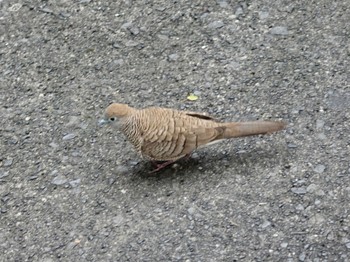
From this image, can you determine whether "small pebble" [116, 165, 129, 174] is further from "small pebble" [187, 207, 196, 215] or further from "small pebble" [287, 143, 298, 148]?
"small pebble" [287, 143, 298, 148]

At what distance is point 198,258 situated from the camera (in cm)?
404

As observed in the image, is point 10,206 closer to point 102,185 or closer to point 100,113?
point 102,185

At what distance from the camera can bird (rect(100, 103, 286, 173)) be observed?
4320 millimetres

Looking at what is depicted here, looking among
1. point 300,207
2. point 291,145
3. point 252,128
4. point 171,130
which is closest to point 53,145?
point 171,130

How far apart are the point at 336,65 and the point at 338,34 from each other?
31cm

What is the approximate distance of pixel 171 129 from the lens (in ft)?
14.2

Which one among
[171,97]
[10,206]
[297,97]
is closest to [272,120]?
[297,97]

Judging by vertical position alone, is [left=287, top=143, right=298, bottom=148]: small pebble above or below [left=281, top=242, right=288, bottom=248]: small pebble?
above

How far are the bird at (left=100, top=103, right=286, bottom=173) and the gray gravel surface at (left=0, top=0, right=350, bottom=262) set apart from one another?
0.19m

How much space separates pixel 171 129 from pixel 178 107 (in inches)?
24.8

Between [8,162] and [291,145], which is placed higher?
[8,162]

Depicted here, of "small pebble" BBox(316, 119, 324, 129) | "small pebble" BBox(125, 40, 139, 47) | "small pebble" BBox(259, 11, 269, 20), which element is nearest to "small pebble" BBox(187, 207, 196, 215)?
"small pebble" BBox(316, 119, 324, 129)

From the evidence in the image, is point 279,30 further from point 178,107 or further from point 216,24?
point 178,107

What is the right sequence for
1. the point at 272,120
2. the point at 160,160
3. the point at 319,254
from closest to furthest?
the point at 319,254, the point at 160,160, the point at 272,120
